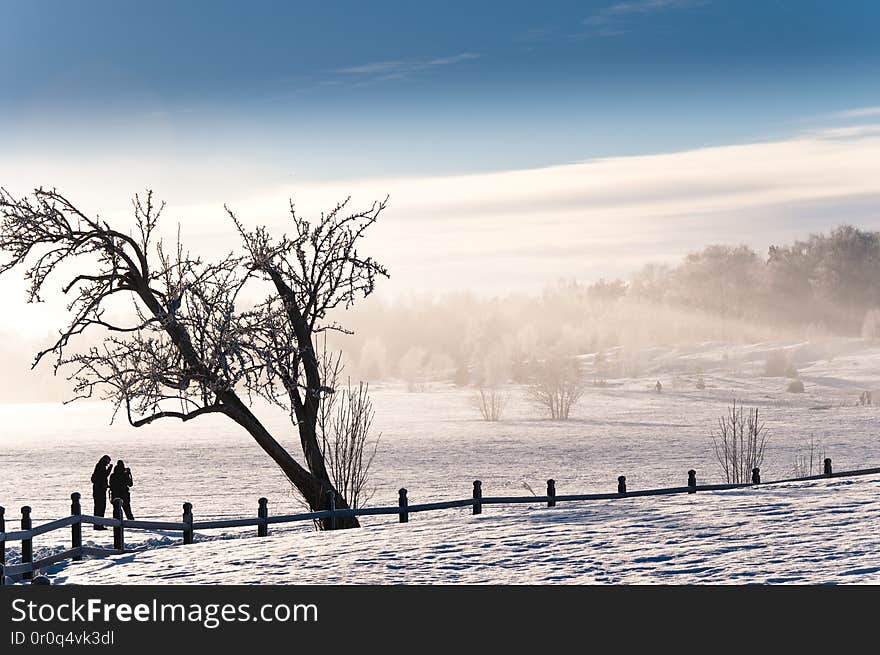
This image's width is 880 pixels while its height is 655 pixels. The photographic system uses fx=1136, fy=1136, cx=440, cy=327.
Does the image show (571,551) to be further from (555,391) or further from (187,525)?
(555,391)

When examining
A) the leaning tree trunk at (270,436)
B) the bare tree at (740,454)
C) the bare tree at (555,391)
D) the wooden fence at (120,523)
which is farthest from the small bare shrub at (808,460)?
the bare tree at (555,391)

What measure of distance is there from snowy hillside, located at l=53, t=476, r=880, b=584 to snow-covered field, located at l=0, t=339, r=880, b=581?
3.9 inches

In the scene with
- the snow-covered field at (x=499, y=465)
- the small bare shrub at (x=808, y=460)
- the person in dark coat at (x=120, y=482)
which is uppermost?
the person in dark coat at (x=120, y=482)

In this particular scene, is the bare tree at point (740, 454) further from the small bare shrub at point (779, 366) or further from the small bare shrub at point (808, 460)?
the small bare shrub at point (779, 366)

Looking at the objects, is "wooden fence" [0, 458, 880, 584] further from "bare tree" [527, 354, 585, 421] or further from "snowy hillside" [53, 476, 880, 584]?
"bare tree" [527, 354, 585, 421]

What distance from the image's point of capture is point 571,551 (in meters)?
17.5

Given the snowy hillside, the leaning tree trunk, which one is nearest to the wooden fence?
the snowy hillside

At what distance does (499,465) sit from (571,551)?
143ft

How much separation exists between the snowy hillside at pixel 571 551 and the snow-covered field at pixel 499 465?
0.33 feet

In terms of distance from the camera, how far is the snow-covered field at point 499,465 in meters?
19.0

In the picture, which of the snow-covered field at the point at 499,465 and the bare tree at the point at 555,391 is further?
the bare tree at the point at 555,391

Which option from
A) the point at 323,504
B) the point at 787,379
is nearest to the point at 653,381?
the point at 787,379

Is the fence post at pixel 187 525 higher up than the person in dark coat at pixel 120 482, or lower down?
lower down

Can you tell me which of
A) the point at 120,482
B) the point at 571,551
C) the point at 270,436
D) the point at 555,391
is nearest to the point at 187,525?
the point at 270,436
